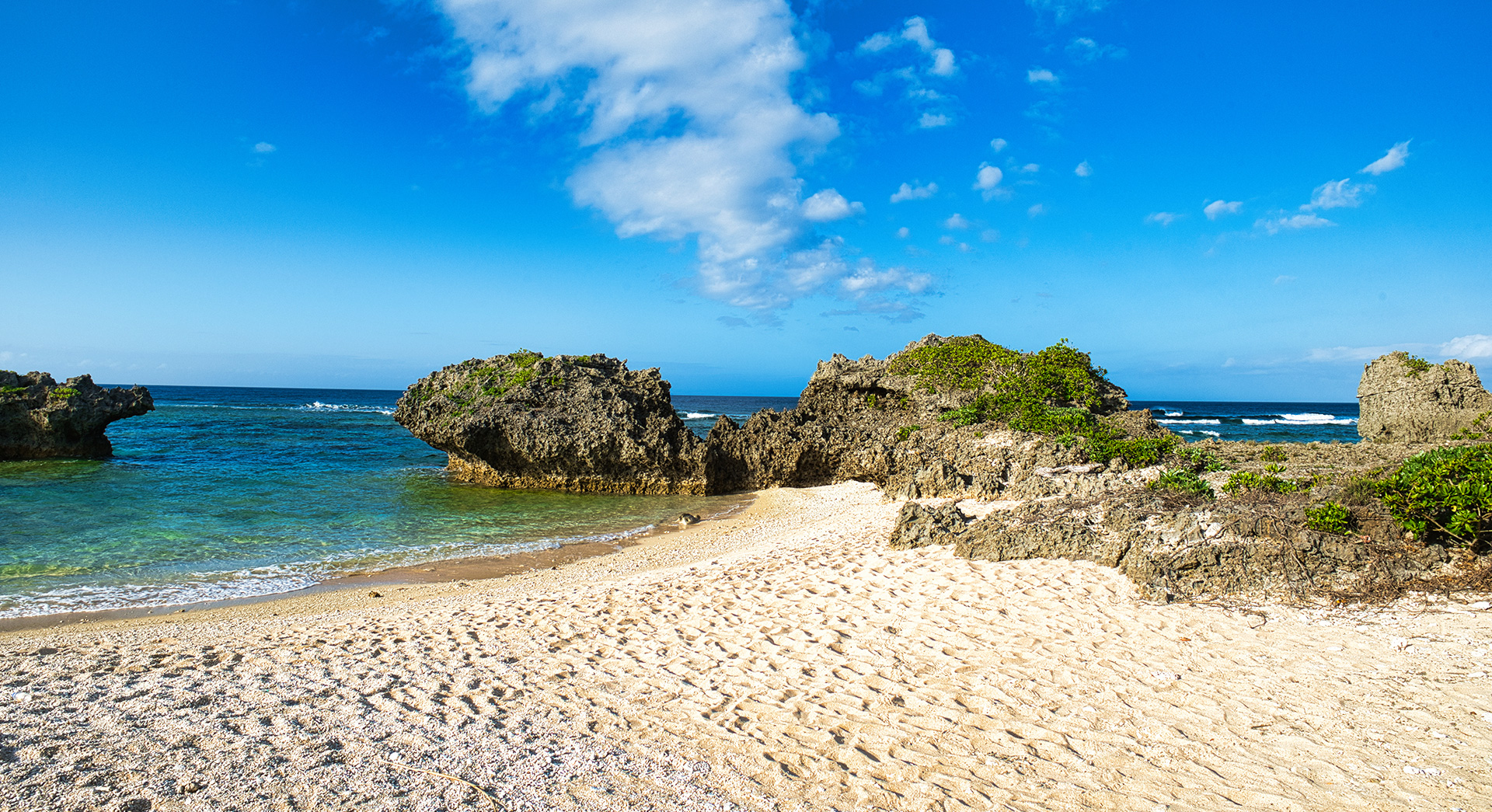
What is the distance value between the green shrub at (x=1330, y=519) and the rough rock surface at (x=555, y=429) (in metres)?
12.9

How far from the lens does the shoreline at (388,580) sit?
7.65 meters

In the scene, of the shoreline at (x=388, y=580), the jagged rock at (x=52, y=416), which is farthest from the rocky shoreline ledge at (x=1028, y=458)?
the jagged rock at (x=52, y=416)

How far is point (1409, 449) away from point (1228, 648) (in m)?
8.75

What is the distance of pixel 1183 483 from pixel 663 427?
1205 centimetres

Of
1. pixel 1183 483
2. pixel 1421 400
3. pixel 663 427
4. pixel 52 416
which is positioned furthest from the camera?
pixel 52 416

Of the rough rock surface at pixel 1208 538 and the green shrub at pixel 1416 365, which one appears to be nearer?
the rough rock surface at pixel 1208 538

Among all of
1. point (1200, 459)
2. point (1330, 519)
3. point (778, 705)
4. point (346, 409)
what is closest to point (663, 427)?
point (1200, 459)

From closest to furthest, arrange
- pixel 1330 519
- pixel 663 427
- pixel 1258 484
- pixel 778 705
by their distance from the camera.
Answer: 1. pixel 778 705
2. pixel 1330 519
3. pixel 1258 484
4. pixel 663 427

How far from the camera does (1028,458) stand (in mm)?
13383

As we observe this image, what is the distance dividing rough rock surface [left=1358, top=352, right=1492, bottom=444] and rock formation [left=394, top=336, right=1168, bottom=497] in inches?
224

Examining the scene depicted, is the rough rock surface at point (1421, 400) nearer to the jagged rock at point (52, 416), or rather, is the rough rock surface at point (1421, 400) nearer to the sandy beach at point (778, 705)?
the sandy beach at point (778, 705)

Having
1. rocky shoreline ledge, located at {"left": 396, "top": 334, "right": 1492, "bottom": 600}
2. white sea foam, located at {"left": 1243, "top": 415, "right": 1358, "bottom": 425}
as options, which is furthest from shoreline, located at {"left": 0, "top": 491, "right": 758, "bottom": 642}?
white sea foam, located at {"left": 1243, "top": 415, "right": 1358, "bottom": 425}

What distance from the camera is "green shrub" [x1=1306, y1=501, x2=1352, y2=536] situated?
22.7ft

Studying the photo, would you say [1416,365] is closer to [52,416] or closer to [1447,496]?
[1447,496]
